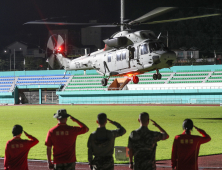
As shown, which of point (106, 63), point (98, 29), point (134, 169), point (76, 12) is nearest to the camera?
point (134, 169)

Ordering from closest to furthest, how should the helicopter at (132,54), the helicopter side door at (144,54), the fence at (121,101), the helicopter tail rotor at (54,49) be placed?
the helicopter at (132,54) < the helicopter side door at (144,54) < the helicopter tail rotor at (54,49) < the fence at (121,101)

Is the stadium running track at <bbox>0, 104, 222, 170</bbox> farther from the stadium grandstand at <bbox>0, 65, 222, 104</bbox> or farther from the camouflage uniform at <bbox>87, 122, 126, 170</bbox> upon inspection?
the stadium grandstand at <bbox>0, 65, 222, 104</bbox>

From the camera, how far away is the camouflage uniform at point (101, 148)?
6.04m

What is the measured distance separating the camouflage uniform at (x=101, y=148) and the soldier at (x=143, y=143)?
0.32 metres

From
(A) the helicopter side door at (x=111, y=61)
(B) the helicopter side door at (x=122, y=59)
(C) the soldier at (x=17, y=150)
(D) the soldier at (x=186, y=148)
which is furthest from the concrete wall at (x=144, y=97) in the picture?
(C) the soldier at (x=17, y=150)

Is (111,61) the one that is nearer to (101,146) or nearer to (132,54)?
(132,54)

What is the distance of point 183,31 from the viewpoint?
100938 millimetres

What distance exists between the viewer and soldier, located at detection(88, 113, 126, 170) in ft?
19.8

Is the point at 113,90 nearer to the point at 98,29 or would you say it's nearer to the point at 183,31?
the point at 183,31

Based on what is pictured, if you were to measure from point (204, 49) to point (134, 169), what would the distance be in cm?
9331

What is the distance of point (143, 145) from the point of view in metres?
6.04

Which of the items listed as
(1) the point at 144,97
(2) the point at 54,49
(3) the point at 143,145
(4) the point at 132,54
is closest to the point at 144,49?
(4) the point at 132,54

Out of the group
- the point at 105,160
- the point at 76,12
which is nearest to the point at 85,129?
the point at 105,160

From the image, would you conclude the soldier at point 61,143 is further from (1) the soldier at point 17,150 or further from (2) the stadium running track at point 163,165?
(2) the stadium running track at point 163,165
